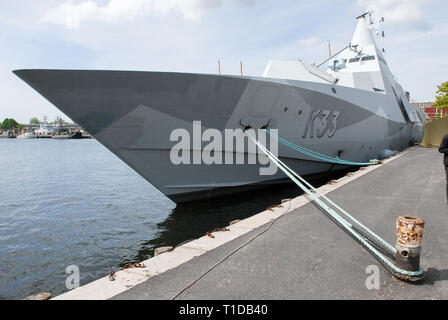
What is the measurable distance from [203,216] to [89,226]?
8.80 ft

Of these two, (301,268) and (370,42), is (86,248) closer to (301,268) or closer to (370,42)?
(301,268)

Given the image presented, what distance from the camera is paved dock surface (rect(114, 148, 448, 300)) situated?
2.52 meters

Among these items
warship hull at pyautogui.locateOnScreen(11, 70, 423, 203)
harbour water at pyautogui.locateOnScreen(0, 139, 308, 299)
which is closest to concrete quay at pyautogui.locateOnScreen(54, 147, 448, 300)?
harbour water at pyautogui.locateOnScreen(0, 139, 308, 299)

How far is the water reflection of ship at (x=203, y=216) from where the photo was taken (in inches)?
245

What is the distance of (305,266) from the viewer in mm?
3014

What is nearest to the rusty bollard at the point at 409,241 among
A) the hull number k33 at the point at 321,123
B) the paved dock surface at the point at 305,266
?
the paved dock surface at the point at 305,266

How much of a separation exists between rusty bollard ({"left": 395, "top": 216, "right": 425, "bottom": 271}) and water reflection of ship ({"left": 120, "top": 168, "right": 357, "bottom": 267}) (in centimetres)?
393

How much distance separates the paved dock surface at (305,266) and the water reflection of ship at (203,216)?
7.95 ft

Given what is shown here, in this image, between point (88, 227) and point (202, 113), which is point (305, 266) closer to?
point (202, 113)

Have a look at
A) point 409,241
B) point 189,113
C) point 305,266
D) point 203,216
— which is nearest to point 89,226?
point 203,216

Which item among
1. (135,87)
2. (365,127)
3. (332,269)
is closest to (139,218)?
(135,87)

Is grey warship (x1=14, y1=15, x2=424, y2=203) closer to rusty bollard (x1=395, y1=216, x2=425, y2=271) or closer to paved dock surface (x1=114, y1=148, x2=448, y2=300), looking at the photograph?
paved dock surface (x1=114, y1=148, x2=448, y2=300)

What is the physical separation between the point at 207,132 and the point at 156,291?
496cm
